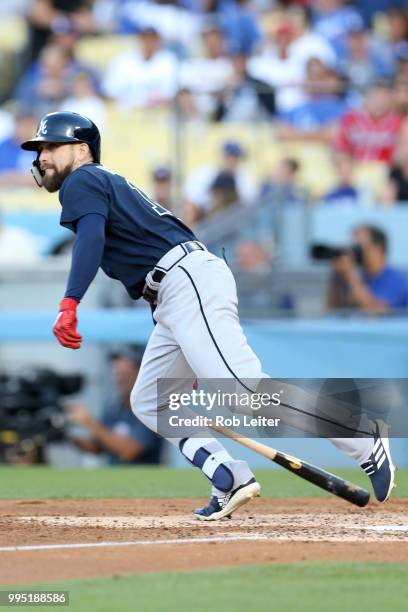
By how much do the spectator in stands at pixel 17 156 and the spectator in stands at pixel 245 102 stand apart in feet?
6.95

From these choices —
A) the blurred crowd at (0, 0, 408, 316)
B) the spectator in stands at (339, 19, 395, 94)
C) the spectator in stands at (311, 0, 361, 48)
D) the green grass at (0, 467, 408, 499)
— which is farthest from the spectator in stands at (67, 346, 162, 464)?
the spectator in stands at (311, 0, 361, 48)

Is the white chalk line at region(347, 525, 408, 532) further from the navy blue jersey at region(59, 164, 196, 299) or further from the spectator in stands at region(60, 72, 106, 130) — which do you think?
the spectator in stands at region(60, 72, 106, 130)

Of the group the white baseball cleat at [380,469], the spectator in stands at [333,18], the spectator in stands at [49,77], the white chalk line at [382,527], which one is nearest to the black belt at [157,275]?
the white baseball cleat at [380,469]

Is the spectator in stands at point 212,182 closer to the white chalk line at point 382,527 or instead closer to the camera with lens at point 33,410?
the camera with lens at point 33,410

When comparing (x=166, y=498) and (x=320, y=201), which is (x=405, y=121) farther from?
(x=166, y=498)

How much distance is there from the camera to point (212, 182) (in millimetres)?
12602

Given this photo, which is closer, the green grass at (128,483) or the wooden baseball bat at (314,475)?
the wooden baseball bat at (314,475)

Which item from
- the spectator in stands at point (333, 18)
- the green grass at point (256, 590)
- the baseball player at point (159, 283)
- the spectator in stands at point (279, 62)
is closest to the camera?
the green grass at point (256, 590)

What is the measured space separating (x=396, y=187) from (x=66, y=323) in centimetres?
729

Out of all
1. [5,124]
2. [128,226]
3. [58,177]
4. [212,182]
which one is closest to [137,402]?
[128,226]

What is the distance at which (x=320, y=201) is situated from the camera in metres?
12.3

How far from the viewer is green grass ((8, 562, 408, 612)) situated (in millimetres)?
3852

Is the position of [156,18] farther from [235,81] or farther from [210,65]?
[235,81]

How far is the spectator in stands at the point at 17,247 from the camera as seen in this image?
12242 mm
